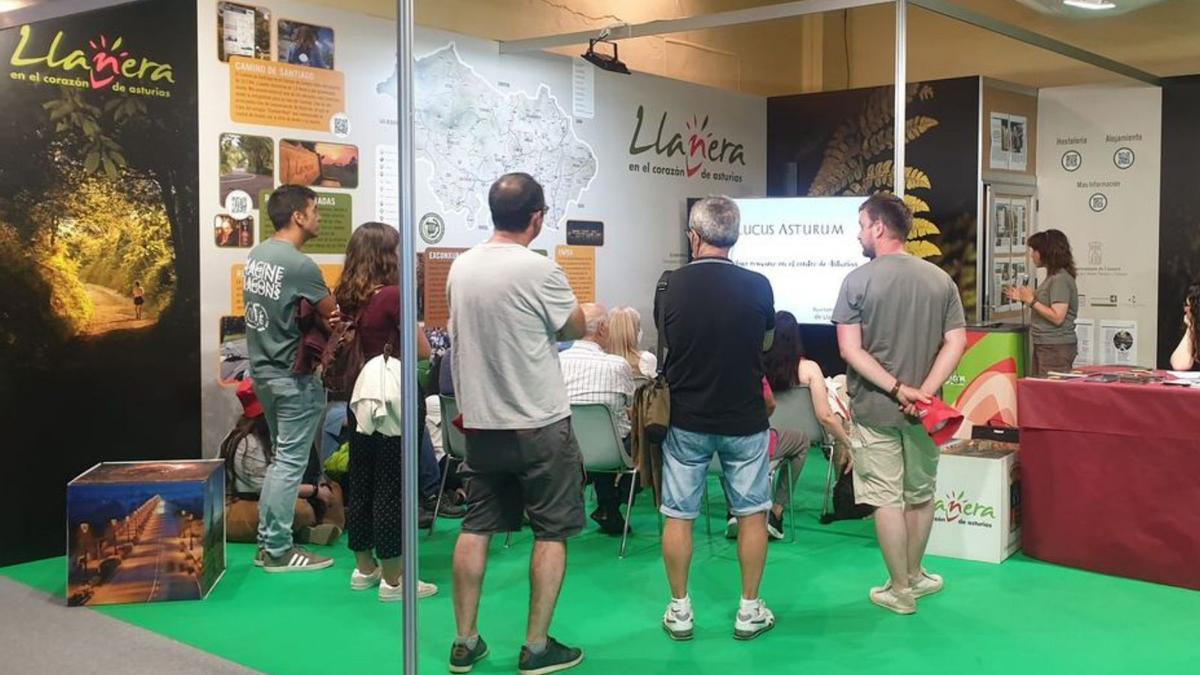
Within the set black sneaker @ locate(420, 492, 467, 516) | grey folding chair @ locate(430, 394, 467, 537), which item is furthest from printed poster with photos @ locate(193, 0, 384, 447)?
black sneaker @ locate(420, 492, 467, 516)

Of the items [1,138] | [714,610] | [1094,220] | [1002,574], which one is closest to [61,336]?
[1,138]

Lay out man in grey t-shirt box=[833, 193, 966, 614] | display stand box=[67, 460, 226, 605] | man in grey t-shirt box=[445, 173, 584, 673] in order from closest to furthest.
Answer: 1. man in grey t-shirt box=[445, 173, 584, 673]
2. man in grey t-shirt box=[833, 193, 966, 614]
3. display stand box=[67, 460, 226, 605]

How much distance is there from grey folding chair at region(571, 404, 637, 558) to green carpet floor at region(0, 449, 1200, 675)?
379mm

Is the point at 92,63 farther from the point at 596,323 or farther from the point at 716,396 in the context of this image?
the point at 716,396

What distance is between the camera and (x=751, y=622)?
381 cm

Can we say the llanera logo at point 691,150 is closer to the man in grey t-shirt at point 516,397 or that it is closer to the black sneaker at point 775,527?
the black sneaker at point 775,527

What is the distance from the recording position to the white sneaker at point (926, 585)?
4270 mm

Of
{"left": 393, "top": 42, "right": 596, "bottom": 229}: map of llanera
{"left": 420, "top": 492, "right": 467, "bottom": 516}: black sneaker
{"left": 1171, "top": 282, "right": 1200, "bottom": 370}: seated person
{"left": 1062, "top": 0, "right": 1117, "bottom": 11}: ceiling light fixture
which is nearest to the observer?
{"left": 1171, "top": 282, "right": 1200, "bottom": 370}: seated person

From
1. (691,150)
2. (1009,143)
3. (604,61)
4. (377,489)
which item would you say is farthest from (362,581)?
(1009,143)

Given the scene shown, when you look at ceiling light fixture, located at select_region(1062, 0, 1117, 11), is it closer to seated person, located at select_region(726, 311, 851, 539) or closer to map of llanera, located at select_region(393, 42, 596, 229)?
map of llanera, located at select_region(393, 42, 596, 229)

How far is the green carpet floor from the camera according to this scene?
11.8 ft

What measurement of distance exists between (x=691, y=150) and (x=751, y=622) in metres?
4.72

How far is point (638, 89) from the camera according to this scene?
7473 mm

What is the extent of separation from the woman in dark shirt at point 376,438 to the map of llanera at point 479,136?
1.78 metres
